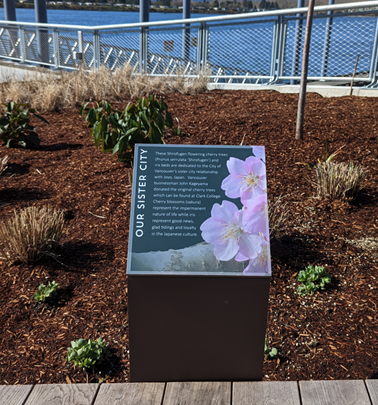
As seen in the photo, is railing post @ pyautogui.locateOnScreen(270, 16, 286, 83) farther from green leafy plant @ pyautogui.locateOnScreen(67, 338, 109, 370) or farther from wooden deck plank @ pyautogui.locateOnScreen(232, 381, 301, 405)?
wooden deck plank @ pyautogui.locateOnScreen(232, 381, 301, 405)

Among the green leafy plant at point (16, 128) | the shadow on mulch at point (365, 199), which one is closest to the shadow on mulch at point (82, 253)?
the shadow on mulch at point (365, 199)

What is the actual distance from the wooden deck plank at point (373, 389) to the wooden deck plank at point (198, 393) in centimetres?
62

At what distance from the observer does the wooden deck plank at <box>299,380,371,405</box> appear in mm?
2031

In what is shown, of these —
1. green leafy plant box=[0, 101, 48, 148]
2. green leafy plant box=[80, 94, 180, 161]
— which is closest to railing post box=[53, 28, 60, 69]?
green leafy plant box=[0, 101, 48, 148]

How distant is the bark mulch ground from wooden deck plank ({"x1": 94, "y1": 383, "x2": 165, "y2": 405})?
1.35 ft

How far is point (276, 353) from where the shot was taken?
265 centimetres

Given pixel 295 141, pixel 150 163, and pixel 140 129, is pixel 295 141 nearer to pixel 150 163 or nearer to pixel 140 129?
pixel 140 129

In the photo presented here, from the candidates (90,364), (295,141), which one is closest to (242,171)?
(90,364)

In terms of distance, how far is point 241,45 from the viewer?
11.0 metres

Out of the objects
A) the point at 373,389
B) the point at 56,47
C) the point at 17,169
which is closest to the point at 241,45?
the point at 56,47

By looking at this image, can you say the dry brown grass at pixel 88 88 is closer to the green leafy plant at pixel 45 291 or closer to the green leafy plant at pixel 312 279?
the green leafy plant at pixel 45 291

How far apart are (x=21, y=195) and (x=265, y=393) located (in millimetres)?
3307

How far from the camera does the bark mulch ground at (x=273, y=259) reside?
8.71 feet

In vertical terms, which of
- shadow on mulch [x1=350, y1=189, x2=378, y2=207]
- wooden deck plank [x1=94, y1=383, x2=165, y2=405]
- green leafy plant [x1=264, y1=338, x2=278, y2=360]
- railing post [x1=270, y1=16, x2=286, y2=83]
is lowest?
green leafy plant [x1=264, y1=338, x2=278, y2=360]
